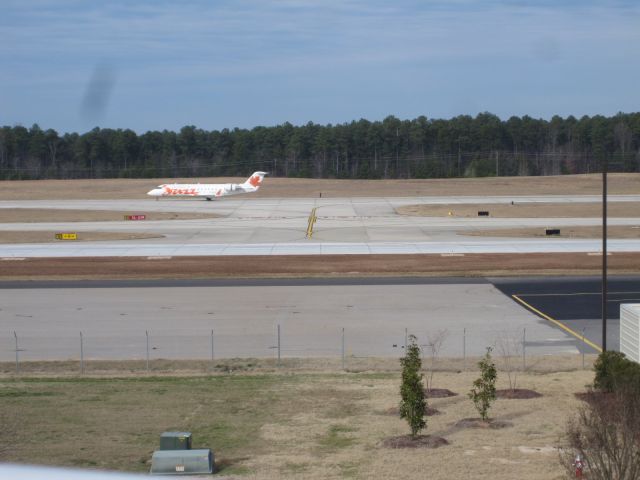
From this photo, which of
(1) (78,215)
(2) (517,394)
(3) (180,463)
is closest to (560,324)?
(2) (517,394)

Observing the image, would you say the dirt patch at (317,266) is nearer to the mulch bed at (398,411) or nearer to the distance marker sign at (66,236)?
the distance marker sign at (66,236)

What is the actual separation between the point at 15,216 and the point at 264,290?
202ft

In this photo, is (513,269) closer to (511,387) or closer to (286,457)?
(511,387)

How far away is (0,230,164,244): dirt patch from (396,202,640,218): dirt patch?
33856 millimetres

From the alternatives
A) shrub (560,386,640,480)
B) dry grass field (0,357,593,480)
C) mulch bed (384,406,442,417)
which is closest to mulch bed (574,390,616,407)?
dry grass field (0,357,593,480)

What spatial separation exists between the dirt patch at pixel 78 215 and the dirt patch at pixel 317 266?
114 feet

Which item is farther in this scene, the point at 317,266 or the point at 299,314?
the point at 317,266

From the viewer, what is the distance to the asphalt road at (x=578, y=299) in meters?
36.4

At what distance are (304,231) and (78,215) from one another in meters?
32.3

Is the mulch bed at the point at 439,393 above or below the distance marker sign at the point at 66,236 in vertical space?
below

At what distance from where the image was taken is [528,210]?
99750 millimetres

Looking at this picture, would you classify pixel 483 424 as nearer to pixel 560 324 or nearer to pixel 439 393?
pixel 439 393

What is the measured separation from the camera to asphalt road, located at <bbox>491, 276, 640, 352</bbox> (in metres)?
36.4

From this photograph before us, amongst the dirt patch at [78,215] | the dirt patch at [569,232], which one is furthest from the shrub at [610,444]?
the dirt patch at [78,215]
